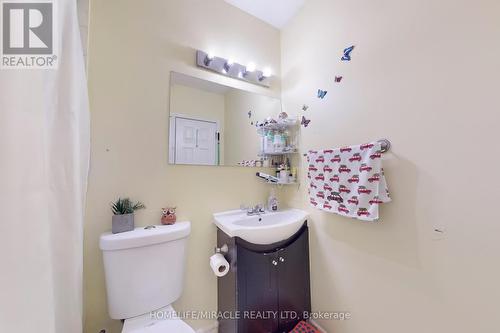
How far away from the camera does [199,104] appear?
1.40m

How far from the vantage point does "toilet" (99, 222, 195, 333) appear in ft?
3.11

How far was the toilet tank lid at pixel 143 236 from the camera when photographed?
3.09ft

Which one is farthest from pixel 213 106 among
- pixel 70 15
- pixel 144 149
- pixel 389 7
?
pixel 389 7

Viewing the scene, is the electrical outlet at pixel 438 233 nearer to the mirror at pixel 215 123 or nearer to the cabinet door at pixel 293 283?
the cabinet door at pixel 293 283

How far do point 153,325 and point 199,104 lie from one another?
1332 millimetres

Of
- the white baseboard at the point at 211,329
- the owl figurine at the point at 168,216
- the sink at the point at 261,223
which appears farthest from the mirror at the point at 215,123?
the white baseboard at the point at 211,329

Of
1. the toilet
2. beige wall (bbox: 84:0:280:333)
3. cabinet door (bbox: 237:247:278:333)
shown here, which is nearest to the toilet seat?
the toilet

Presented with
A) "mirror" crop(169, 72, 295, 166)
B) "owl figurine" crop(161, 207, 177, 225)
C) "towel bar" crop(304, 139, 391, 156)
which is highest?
"mirror" crop(169, 72, 295, 166)

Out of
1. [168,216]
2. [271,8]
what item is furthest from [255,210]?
[271,8]

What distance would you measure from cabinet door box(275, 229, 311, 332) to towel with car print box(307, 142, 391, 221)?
0.38 metres

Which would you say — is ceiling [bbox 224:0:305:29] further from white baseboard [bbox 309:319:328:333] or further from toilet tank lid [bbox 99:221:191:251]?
white baseboard [bbox 309:319:328:333]

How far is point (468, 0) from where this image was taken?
77cm

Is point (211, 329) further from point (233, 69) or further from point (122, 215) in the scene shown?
point (233, 69)

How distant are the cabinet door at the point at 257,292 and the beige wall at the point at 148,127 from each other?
1.09ft
